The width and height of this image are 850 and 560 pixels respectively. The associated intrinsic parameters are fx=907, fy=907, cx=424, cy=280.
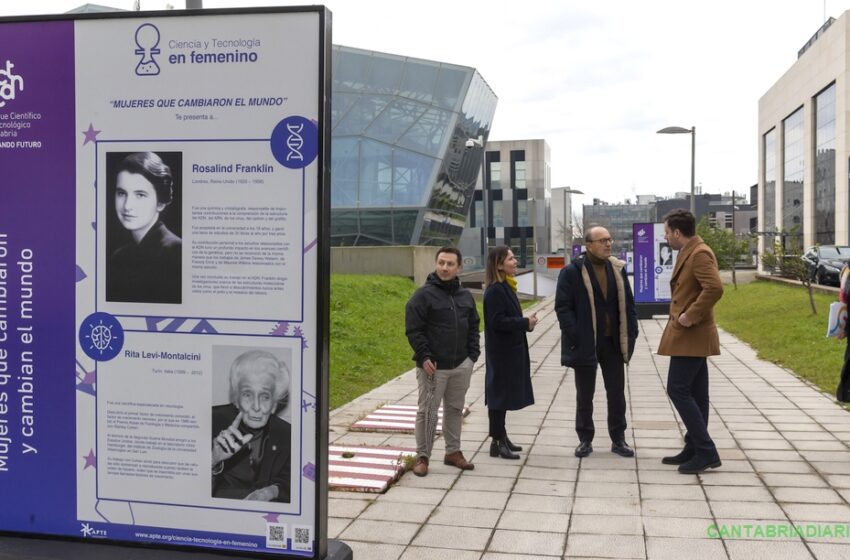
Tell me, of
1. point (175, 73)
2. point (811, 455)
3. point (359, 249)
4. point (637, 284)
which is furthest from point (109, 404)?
point (359, 249)

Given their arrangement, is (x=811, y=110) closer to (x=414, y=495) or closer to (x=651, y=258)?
(x=651, y=258)

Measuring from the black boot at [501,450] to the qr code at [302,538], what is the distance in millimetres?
3661

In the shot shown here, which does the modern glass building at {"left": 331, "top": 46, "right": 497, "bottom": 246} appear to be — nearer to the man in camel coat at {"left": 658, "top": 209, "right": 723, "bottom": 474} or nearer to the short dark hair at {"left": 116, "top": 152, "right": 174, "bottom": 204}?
the man in camel coat at {"left": 658, "top": 209, "right": 723, "bottom": 474}

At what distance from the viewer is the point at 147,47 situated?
4.09 meters

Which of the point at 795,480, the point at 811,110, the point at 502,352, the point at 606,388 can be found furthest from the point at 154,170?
the point at 811,110

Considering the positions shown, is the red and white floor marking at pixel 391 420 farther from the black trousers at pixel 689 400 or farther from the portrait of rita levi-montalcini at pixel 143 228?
the portrait of rita levi-montalcini at pixel 143 228

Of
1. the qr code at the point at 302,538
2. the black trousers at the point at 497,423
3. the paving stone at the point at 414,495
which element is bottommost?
the paving stone at the point at 414,495

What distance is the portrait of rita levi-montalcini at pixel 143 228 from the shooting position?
161 inches

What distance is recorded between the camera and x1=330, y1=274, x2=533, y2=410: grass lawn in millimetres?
12984

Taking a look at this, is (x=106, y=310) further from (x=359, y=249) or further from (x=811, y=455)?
(x=359, y=249)

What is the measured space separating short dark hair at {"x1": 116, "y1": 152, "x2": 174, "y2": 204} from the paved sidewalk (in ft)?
7.18

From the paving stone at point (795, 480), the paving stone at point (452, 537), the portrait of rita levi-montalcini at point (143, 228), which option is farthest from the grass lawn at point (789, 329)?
the portrait of rita levi-montalcini at point (143, 228)

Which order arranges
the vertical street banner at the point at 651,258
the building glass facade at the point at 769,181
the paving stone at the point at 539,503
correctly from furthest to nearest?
the building glass facade at the point at 769,181
the vertical street banner at the point at 651,258
the paving stone at the point at 539,503

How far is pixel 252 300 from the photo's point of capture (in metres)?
4.00
